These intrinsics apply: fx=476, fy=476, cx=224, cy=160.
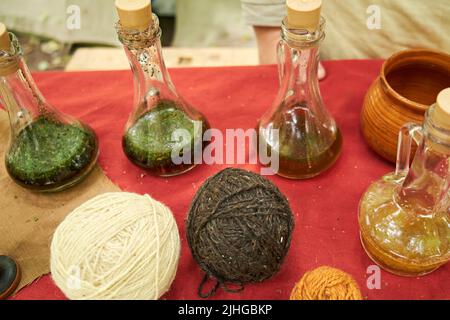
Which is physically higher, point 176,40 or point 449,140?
point 449,140

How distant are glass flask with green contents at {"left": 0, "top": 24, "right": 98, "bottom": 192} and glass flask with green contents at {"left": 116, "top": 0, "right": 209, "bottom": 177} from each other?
5cm

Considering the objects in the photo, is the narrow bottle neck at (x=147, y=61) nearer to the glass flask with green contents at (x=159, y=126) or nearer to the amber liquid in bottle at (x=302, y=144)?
the glass flask with green contents at (x=159, y=126)

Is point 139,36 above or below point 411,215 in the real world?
above

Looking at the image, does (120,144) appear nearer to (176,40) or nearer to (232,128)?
(232,128)

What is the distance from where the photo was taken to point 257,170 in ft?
1.77

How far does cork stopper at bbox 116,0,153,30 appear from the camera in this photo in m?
0.42

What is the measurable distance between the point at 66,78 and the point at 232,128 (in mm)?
252

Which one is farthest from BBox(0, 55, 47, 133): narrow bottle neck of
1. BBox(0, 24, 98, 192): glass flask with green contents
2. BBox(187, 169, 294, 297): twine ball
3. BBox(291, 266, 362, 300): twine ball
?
BBox(291, 266, 362, 300): twine ball

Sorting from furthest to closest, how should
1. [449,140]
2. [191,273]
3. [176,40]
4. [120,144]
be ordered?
[176,40]
[120,144]
[191,273]
[449,140]

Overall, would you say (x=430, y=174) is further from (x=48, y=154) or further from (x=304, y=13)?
(x=48, y=154)

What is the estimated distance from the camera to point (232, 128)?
1.94 feet

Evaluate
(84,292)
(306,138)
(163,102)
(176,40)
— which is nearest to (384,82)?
(306,138)

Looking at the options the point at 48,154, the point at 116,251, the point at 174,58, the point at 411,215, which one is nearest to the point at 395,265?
the point at 411,215

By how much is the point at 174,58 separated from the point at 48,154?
38cm
